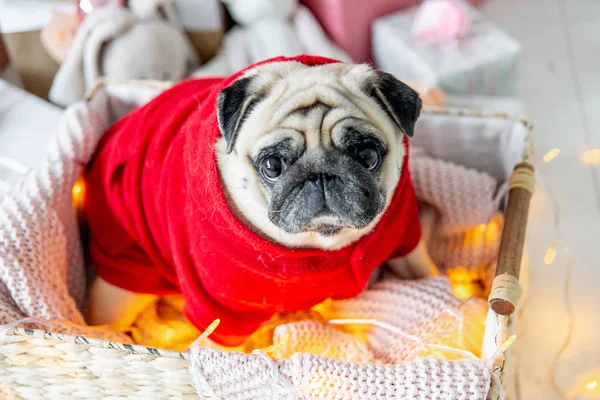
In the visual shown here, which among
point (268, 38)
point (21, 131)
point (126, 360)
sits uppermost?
point (268, 38)

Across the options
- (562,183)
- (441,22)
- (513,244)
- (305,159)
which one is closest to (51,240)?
(305,159)

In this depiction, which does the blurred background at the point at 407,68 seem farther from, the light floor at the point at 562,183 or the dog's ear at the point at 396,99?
the dog's ear at the point at 396,99

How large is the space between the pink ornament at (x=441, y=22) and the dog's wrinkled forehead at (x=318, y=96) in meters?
0.87

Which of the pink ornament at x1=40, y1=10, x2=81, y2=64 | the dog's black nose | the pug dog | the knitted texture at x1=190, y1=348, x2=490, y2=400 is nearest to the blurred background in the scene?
the pink ornament at x1=40, y1=10, x2=81, y2=64

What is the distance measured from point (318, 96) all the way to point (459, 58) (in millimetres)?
935

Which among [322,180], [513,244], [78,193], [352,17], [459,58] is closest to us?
[322,180]

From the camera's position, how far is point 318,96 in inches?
37.0

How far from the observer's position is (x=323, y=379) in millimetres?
911

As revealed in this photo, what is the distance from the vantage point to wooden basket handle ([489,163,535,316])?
963mm

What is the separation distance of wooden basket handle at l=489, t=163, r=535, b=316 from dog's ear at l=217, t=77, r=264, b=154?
1.60ft

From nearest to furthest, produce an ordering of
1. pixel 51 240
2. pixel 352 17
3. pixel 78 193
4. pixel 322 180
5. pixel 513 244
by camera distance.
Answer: pixel 322 180
pixel 513 244
pixel 51 240
pixel 78 193
pixel 352 17

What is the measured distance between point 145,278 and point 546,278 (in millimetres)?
962

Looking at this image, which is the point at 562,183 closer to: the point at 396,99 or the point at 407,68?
the point at 407,68

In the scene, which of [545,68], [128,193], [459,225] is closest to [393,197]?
[459,225]
